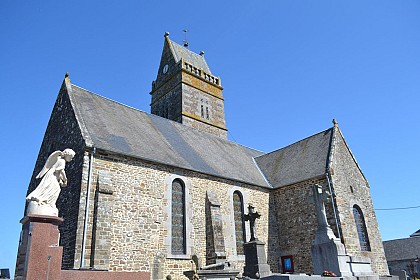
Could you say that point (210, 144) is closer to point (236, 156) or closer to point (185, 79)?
point (236, 156)

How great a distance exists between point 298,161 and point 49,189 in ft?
48.1

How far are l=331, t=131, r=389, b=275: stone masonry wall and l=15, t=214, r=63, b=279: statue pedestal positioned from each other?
486 inches

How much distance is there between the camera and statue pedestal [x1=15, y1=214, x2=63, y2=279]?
17.3ft

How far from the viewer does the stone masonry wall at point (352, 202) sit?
14617 mm

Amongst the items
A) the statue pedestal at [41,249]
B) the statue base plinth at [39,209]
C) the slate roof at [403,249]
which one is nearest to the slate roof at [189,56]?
the statue base plinth at [39,209]

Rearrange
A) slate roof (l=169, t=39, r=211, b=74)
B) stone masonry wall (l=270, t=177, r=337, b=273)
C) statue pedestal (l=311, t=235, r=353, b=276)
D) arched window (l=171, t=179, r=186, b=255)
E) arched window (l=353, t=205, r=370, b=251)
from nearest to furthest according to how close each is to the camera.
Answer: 1. statue pedestal (l=311, t=235, r=353, b=276)
2. arched window (l=171, t=179, r=186, b=255)
3. stone masonry wall (l=270, t=177, r=337, b=273)
4. arched window (l=353, t=205, r=370, b=251)
5. slate roof (l=169, t=39, r=211, b=74)

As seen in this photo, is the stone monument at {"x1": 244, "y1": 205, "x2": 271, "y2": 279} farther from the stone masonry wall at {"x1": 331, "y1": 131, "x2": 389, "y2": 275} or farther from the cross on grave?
the stone masonry wall at {"x1": 331, "y1": 131, "x2": 389, "y2": 275}

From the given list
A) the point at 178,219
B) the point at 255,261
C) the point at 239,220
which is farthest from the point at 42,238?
Result: the point at 239,220

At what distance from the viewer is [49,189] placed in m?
6.25

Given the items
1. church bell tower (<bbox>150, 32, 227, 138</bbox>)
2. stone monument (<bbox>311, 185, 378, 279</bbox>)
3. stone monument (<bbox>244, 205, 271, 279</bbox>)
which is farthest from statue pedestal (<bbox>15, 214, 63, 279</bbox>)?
church bell tower (<bbox>150, 32, 227, 138</bbox>)

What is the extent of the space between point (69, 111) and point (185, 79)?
497 inches

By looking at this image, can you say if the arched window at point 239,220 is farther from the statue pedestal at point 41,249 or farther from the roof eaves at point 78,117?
the statue pedestal at point 41,249

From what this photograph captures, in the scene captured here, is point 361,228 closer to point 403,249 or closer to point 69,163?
point 69,163

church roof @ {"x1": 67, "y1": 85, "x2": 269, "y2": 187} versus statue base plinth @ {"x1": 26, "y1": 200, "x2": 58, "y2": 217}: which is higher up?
church roof @ {"x1": 67, "y1": 85, "x2": 269, "y2": 187}
